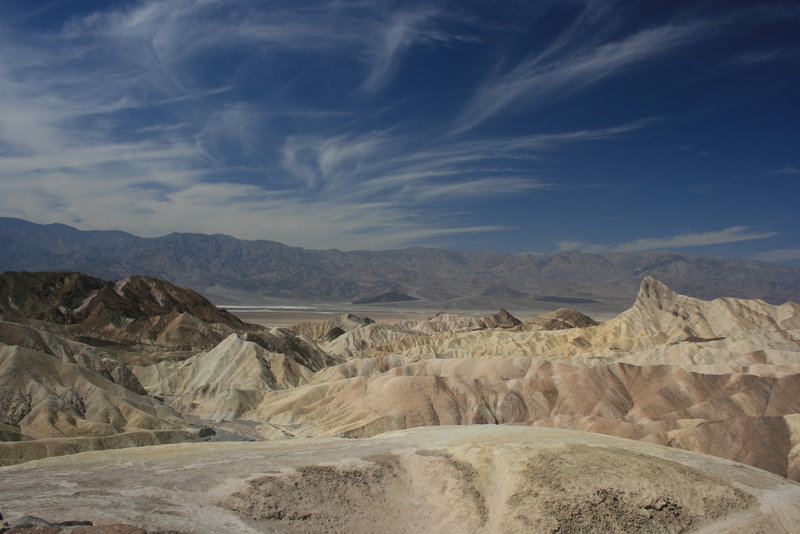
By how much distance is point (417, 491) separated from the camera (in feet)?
72.7

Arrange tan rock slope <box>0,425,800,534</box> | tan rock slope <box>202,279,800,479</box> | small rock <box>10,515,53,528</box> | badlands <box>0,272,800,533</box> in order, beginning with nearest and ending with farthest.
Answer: small rock <box>10,515,53,528</box> < tan rock slope <box>0,425,800,534</box> < badlands <box>0,272,800,533</box> < tan rock slope <box>202,279,800,479</box>

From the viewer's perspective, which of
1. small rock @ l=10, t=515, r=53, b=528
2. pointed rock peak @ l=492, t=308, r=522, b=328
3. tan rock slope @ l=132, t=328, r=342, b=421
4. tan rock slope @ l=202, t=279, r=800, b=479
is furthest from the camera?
pointed rock peak @ l=492, t=308, r=522, b=328

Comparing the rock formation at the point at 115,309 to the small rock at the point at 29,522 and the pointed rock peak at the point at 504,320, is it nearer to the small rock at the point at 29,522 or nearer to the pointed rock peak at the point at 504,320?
the pointed rock peak at the point at 504,320

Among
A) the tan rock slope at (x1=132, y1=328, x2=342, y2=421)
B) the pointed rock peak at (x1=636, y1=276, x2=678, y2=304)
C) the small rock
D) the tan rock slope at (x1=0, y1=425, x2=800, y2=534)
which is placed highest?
the pointed rock peak at (x1=636, y1=276, x2=678, y2=304)

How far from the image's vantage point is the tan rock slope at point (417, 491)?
59.7 feet

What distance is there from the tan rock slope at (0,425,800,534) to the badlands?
8 centimetres

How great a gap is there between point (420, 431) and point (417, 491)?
33.5 feet

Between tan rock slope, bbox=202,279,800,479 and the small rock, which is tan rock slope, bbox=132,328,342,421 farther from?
the small rock

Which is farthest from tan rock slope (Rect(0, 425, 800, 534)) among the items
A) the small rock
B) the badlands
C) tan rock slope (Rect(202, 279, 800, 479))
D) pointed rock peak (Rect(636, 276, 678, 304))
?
pointed rock peak (Rect(636, 276, 678, 304))

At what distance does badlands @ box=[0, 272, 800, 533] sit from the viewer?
63.3 feet

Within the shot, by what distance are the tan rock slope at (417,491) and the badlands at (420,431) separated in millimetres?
83

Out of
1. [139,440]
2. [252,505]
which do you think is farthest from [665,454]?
[139,440]

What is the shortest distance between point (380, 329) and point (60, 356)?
71.6 meters

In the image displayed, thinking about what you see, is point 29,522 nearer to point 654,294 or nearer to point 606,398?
point 606,398
